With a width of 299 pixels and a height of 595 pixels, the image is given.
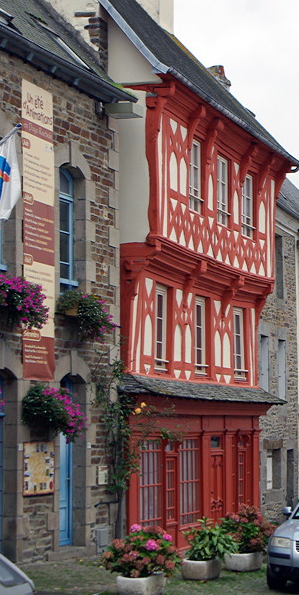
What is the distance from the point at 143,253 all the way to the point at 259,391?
736 cm

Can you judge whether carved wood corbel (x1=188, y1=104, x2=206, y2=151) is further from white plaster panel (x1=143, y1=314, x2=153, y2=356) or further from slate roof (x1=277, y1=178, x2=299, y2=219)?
slate roof (x1=277, y1=178, x2=299, y2=219)

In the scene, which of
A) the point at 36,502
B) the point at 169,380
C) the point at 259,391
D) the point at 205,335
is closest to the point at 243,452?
the point at 259,391

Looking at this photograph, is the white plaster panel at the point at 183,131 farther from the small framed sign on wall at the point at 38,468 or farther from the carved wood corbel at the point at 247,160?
the small framed sign on wall at the point at 38,468

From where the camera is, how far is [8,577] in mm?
9055

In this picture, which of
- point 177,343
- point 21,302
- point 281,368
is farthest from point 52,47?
point 281,368

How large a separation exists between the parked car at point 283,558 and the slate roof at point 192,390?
13.4ft

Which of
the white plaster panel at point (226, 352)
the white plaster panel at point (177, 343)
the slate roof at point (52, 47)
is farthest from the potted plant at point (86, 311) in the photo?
the white plaster panel at point (226, 352)

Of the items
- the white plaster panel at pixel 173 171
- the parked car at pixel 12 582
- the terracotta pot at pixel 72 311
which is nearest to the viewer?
the parked car at pixel 12 582

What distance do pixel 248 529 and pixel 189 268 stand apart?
5.90 m

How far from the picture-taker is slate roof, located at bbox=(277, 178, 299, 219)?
30953 millimetres

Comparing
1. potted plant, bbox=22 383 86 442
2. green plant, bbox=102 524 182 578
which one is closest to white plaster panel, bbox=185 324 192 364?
potted plant, bbox=22 383 86 442

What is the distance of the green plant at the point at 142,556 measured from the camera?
1413 centimetres

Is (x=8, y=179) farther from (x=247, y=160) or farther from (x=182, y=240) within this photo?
(x=247, y=160)

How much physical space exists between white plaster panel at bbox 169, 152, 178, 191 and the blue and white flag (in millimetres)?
6597
